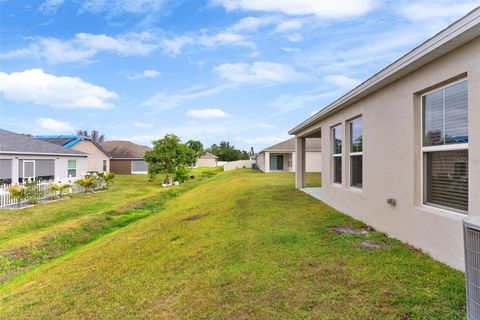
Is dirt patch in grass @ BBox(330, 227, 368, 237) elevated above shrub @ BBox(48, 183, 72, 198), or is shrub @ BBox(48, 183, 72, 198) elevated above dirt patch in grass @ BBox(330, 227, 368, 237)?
dirt patch in grass @ BBox(330, 227, 368, 237)

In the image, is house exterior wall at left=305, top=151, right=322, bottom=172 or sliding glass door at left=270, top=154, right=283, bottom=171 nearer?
house exterior wall at left=305, top=151, right=322, bottom=172

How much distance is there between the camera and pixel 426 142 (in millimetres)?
5328

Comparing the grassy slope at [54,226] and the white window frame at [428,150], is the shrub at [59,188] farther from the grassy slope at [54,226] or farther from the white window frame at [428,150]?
the white window frame at [428,150]

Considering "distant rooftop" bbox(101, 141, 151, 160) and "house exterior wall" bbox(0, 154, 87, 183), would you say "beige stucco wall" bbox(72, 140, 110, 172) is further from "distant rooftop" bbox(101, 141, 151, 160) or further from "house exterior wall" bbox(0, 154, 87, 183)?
"distant rooftop" bbox(101, 141, 151, 160)

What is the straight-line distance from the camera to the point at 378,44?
1195cm

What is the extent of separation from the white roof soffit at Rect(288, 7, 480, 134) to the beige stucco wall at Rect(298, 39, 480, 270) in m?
0.12

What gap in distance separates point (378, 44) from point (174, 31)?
33.9 feet

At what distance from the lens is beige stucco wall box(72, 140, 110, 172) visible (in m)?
32.8

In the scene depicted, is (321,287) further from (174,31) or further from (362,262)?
(174,31)

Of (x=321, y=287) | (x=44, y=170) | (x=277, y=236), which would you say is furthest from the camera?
(x=44, y=170)

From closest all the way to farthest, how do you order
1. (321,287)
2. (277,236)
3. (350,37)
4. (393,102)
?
(321,287) → (393,102) → (277,236) → (350,37)

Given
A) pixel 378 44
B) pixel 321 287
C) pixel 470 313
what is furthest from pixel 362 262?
pixel 378 44

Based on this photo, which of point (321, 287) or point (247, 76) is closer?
point (321, 287)

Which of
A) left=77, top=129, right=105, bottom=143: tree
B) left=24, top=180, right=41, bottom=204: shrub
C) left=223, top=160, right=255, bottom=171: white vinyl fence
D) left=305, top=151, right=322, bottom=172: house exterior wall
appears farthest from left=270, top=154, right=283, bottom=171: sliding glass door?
left=77, top=129, right=105, bottom=143: tree
